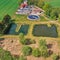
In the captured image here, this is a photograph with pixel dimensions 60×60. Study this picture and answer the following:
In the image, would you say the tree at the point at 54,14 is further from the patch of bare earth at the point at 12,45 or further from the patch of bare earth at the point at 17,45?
the patch of bare earth at the point at 12,45

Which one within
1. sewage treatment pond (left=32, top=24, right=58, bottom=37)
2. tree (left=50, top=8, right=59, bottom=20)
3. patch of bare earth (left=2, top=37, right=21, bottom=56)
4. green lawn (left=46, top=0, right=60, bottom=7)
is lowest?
sewage treatment pond (left=32, top=24, right=58, bottom=37)

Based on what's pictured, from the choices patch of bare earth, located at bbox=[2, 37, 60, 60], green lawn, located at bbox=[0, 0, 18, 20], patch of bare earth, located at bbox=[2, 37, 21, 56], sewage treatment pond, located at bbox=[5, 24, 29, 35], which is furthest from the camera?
green lawn, located at bbox=[0, 0, 18, 20]

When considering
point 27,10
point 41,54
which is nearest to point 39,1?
point 27,10

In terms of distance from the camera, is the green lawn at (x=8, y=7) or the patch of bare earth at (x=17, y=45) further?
the green lawn at (x=8, y=7)

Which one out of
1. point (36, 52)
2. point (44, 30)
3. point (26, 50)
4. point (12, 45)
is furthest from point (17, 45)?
point (44, 30)

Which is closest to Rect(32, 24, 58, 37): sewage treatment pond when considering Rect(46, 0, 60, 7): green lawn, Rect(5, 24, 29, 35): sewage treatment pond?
Rect(5, 24, 29, 35): sewage treatment pond

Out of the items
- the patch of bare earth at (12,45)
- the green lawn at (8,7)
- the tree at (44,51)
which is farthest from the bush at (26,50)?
the green lawn at (8,7)

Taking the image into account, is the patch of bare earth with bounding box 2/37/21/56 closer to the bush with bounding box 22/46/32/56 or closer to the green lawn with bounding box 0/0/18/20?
the bush with bounding box 22/46/32/56

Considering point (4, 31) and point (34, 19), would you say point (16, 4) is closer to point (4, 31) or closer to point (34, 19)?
point (34, 19)
